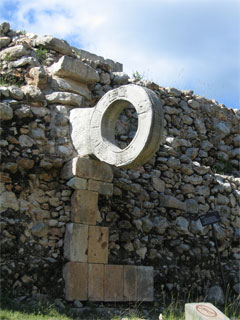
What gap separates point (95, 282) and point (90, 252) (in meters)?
0.38

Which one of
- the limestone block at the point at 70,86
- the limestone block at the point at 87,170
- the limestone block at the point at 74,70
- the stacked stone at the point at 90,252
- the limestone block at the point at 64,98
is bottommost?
the stacked stone at the point at 90,252

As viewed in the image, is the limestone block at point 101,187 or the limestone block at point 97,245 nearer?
the limestone block at point 97,245

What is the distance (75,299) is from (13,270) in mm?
844

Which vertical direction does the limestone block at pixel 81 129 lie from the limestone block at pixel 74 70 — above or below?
below

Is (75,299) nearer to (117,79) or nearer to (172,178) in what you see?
(172,178)

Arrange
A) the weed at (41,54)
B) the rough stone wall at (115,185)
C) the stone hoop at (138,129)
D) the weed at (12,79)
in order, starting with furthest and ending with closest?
the weed at (41,54) < the weed at (12,79) < the rough stone wall at (115,185) < the stone hoop at (138,129)

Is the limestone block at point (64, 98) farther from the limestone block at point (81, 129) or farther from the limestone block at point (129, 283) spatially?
the limestone block at point (129, 283)

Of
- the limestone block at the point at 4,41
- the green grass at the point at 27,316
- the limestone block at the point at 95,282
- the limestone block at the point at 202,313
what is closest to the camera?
the limestone block at the point at 202,313

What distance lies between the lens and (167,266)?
707 centimetres

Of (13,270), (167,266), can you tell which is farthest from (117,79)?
(13,270)

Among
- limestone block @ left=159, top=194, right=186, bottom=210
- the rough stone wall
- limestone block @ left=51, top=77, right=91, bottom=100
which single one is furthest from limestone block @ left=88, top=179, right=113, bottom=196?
limestone block @ left=51, top=77, right=91, bottom=100

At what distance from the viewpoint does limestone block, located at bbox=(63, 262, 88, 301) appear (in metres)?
5.82

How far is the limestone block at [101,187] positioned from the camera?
20.9 feet

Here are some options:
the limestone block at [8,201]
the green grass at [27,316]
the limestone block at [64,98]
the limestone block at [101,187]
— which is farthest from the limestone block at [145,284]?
the limestone block at [64,98]
